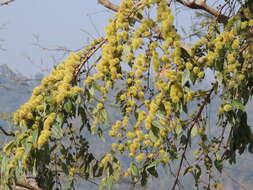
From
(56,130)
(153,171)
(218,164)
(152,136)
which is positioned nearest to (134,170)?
(153,171)

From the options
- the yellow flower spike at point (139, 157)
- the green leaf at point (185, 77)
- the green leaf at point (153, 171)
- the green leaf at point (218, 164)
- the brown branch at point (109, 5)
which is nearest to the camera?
the green leaf at point (185, 77)

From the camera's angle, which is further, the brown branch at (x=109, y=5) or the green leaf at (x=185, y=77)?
the brown branch at (x=109, y=5)

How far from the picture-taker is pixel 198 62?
1.44 metres

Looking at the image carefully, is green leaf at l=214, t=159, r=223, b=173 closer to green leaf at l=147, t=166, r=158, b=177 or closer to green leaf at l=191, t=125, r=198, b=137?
green leaf at l=191, t=125, r=198, b=137

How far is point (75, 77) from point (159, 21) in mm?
335

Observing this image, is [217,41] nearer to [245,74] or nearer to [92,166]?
[245,74]

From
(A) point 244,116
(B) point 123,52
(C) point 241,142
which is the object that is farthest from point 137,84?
(C) point 241,142

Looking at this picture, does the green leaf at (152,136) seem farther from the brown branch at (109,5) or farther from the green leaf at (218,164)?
the brown branch at (109,5)

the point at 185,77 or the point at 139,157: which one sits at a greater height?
the point at 185,77

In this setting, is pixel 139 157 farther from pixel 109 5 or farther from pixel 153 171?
pixel 109 5

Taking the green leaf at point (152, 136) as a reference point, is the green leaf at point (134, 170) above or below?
below

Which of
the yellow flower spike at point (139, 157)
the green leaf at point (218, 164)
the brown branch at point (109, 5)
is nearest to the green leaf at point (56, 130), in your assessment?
the yellow flower spike at point (139, 157)

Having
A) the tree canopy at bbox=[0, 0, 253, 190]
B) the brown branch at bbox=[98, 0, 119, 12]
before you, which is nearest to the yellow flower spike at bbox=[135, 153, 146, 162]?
the tree canopy at bbox=[0, 0, 253, 190]

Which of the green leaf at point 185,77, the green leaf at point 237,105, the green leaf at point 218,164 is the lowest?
the green leaf at point 218,164
